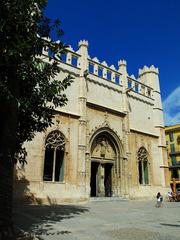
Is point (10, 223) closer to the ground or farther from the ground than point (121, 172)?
closer to the ground

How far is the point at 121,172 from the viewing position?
20.0 m

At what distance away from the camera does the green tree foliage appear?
18.9 feet

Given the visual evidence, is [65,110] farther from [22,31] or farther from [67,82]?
[22,31]

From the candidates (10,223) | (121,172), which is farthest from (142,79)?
(10,223)

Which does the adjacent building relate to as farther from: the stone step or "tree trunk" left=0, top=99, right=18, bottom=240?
"tree trunk" left=0, top=99, right=18, bottom=240

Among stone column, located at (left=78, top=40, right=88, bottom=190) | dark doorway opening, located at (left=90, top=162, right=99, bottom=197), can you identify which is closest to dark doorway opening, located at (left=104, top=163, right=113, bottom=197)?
dark doorway opening, located at (left=90, top=162, right=99, bottom=197)

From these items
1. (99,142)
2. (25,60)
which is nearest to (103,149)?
(99,142)

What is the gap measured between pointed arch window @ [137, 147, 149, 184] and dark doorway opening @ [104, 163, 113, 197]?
→ 3.31 metres

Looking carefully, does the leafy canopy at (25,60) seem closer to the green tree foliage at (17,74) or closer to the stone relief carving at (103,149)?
the green tree foliage at (17,74)

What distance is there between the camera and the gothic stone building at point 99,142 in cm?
1562

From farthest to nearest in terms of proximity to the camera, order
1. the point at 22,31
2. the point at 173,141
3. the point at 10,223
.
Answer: the point at 173,141, the point at 22,31, the point at 10,223

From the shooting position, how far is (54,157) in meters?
16.1

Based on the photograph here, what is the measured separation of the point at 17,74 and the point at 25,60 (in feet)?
1.56

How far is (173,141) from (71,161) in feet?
104
